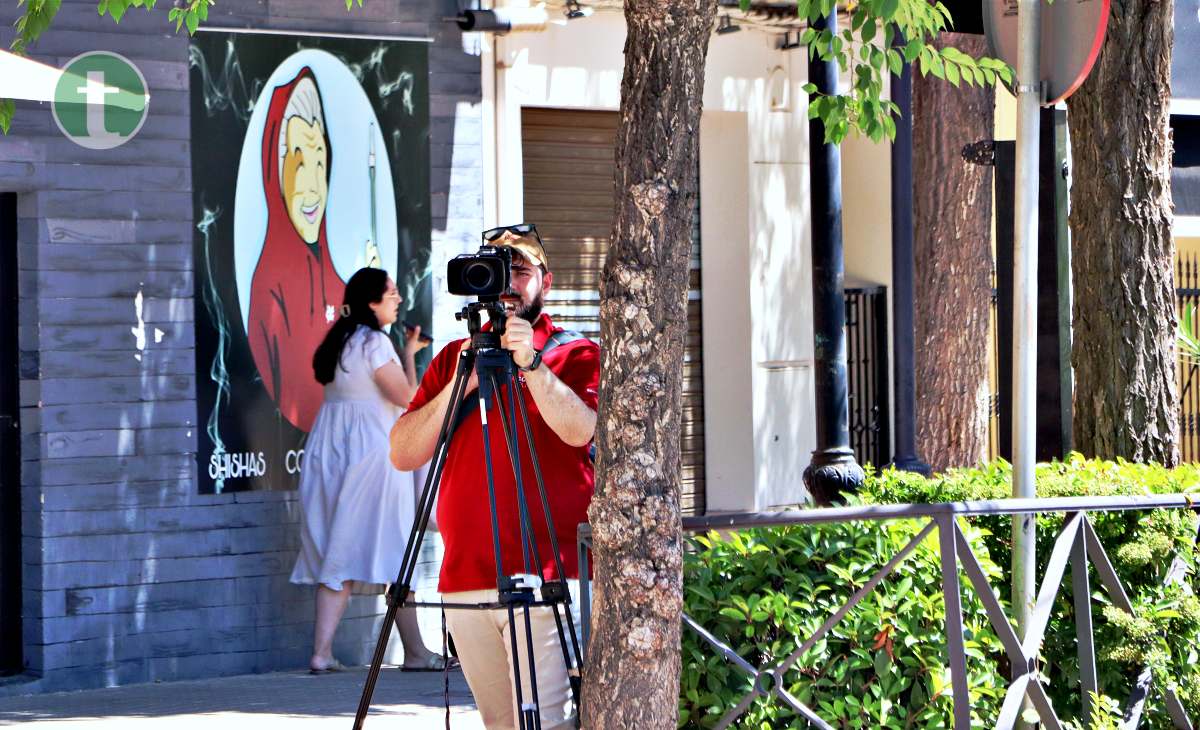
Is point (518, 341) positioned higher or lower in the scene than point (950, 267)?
lower

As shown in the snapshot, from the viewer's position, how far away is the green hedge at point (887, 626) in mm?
4754

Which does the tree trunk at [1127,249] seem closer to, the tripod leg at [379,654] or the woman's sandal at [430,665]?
the tripod leg at [379,654]

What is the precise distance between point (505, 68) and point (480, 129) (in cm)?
43

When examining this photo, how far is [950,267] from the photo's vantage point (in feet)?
39.1

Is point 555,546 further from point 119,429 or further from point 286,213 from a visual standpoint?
point 286,213

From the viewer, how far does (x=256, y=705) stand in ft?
25.3

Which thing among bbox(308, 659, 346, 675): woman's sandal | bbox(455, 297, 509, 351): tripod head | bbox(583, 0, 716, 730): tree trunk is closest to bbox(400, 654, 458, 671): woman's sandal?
bbox(308, 659, 346, 675): woman's sandal

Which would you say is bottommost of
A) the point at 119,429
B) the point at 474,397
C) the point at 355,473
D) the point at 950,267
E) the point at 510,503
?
the point at 355,473

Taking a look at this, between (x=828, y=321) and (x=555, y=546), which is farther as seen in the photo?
(x=828, y=321)

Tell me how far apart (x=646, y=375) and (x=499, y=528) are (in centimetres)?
107

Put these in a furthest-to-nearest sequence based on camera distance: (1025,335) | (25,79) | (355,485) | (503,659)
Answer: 1. (355,485)
2. (25,79)
3. (1025,335)
4. (503,659)

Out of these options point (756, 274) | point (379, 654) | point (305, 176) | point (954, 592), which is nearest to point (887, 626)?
point (954, 592)

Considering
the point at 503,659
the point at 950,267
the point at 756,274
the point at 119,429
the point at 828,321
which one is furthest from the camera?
the point at 950,267

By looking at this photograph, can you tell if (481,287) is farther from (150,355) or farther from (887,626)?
(150,355)
